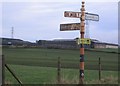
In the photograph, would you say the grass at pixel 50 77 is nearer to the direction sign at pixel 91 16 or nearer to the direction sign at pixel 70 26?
the direction sign at pixel 70 26

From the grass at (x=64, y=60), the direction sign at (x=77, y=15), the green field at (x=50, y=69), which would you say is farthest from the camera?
the grass at (x=64, y=60)

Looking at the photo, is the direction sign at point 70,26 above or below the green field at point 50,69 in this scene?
above

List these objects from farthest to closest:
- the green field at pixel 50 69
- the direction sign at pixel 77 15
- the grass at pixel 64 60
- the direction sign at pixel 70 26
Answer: the grass at pixel 64 60 → the green field at pixel 50 69 → the direction sign at pixel 70 26 → the direction sign at pixel 77 15

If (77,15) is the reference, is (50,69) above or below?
below

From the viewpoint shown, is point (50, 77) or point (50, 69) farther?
point (50, 69)

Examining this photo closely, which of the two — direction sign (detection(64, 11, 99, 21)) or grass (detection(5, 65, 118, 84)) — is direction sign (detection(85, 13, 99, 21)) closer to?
direction sign (detection(64, 11, 99, 21))

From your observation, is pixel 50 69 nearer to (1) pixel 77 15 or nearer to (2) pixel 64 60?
(1) pixel 77 15

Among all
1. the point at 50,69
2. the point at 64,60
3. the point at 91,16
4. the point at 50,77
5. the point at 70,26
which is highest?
the point at 91,16

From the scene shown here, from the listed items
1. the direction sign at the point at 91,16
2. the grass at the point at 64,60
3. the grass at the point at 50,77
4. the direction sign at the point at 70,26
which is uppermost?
the direction sign at the point at 91,16

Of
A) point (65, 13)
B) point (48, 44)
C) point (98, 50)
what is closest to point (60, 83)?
point (65, 13)

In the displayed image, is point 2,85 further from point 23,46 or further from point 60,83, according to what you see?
point 23,46

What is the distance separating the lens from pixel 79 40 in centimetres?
1488

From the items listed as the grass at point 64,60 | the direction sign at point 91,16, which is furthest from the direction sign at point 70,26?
the grass at point 64,60

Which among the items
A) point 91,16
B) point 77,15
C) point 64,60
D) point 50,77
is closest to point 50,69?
point 50,77
